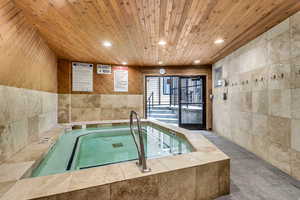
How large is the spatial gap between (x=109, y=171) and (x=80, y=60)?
4.51 meters

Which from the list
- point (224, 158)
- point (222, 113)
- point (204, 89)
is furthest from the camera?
point (204, 89)

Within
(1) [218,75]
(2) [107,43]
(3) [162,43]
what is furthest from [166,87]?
(2) [107,43]

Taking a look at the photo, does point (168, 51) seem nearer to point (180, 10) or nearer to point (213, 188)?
point (180, 10)

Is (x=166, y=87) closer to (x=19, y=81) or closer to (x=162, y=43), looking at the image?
(x=162, y=43)

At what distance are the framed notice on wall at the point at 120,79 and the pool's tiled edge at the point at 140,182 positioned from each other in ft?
13.7

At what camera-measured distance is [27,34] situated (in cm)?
245

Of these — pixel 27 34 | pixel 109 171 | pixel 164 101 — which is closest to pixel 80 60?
pixel 27 34

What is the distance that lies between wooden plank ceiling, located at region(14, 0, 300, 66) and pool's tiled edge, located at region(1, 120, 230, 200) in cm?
212

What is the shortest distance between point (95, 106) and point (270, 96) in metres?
5.09

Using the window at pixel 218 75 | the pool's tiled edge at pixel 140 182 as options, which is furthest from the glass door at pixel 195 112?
the pool's tiled edge at pixel 140 182

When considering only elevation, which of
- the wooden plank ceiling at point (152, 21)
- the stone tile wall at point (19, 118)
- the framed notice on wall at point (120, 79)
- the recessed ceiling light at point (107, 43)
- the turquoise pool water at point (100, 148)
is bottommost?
the turquoise pool water at point (100, 148)

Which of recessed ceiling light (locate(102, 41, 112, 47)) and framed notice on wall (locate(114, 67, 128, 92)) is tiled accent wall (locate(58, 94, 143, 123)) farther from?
recessed ceiling light (locate(102, 41, 112, 47))

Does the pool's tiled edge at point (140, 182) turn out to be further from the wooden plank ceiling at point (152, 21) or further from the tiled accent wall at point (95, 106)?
the tiled accent wall at point (95, 106)

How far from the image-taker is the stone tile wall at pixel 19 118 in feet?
6.23
